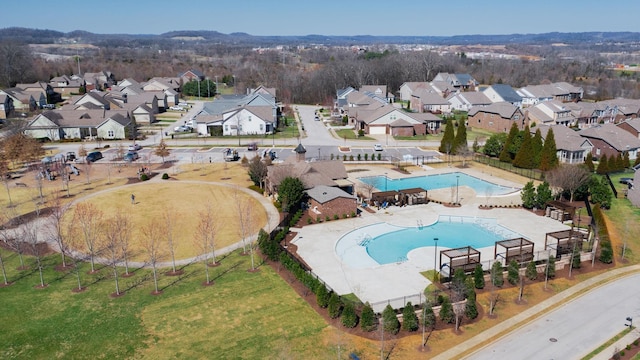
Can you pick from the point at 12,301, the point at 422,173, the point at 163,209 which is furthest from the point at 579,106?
the point at 12,301

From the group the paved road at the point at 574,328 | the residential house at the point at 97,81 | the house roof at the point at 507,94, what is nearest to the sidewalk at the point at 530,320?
the paved road at the point at 574,328

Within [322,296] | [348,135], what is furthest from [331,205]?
[348,135]

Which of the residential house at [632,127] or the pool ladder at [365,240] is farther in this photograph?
the residential house at [632,127]

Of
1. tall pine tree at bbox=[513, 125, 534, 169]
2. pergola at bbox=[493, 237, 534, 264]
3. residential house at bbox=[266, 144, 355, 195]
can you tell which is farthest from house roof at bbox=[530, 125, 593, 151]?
pergola at bbox=[493, 237, 534, 264]

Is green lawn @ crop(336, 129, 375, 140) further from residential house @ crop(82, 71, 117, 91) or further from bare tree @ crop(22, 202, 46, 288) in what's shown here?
residential house @ crop(82, 71, 117, 91)

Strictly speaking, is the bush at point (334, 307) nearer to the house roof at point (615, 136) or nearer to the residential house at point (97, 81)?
the house roof at point (615, 136)

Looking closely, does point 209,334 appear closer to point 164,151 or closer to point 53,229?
point 53,229
